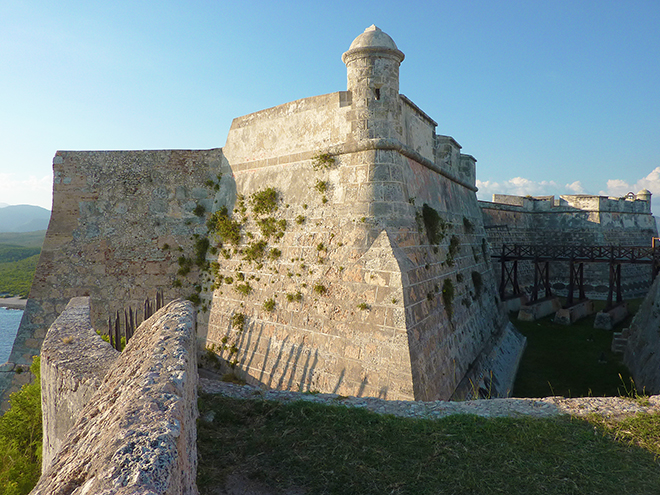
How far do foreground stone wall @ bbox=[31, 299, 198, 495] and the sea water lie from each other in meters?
19.9

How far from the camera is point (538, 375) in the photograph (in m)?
12.2

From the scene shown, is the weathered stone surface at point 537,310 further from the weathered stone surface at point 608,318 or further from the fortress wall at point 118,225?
the fortress wall at point 118,225

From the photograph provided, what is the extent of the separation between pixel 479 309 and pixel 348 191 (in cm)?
688

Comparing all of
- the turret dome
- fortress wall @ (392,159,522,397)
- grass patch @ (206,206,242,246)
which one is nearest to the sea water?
grass patch @ (206,206,242,246)

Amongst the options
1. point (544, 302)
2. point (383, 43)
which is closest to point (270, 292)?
point (383, 43)

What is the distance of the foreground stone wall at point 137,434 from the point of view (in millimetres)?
1773

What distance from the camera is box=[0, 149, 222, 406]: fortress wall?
1177 cm

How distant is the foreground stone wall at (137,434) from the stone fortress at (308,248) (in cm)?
485

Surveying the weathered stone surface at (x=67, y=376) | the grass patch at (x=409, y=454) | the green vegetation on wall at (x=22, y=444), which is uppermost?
the weathered stone surface at (x=67, y=376)

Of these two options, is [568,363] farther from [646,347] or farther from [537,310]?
[537,310]

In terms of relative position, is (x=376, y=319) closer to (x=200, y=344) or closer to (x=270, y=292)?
(x=270, y=292)

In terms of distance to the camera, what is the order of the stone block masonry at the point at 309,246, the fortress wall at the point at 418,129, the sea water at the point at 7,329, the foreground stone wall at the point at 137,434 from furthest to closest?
the sea water at the point at 7,329, the fortress wall at the point at 418,129, the stone block masonry at the point at 309,246, the foreground stone wall at the point at 137,434

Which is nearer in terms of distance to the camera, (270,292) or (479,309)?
(270,292)

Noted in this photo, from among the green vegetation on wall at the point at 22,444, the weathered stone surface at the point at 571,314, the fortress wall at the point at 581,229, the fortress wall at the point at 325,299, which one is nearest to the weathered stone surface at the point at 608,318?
the weathered stone surface at the point at 571,314
